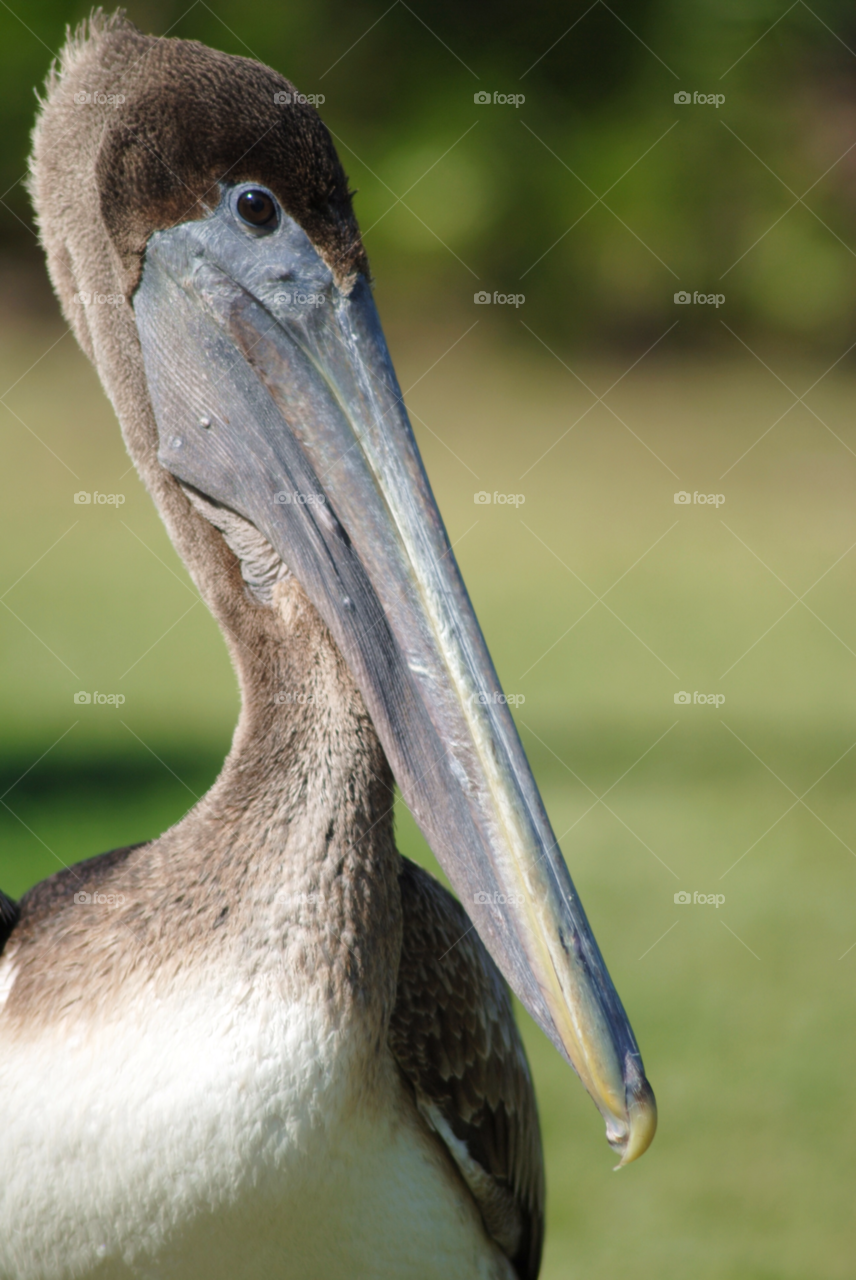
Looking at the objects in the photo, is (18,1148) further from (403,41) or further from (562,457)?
(403,41)

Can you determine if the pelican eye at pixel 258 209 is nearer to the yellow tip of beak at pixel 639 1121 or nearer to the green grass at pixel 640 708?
the yellow tip of beak at pixel 639 1121

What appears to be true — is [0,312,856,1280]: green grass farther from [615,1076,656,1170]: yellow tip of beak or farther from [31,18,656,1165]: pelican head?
[31,18,656,1165]: pelican head

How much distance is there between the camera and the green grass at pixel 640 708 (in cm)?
362

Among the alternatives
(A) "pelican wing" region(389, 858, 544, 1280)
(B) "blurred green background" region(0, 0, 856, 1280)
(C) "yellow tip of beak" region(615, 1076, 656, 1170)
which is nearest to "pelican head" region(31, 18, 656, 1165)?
(C) "yellow tip of beak" region(615, 1076, 656, 1170)

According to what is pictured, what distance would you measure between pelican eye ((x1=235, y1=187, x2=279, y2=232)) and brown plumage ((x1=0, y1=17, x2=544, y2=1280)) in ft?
0.07

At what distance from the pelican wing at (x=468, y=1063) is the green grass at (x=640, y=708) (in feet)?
2.81

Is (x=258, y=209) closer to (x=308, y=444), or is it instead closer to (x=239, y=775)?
(x=308, y=444)

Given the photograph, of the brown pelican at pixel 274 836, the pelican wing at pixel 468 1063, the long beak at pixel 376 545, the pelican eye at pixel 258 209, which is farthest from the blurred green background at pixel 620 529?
the pelican eye at pixel 258 209

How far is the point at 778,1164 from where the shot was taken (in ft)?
11.7

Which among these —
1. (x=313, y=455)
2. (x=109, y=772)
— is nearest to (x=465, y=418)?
(x=109, y=772)

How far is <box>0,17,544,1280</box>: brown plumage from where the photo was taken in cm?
186

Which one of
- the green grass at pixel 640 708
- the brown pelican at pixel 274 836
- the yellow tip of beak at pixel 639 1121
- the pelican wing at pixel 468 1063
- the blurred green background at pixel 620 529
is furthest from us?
the blurred green background at pixel 620 529

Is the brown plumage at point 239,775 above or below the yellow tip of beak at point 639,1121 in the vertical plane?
above

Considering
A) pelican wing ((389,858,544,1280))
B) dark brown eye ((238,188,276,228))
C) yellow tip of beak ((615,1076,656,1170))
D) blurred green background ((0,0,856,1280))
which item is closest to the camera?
yellow tip of beak ((615,1076,656,1170))
